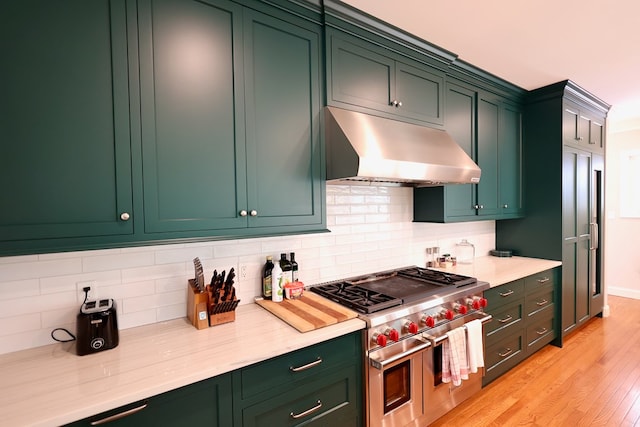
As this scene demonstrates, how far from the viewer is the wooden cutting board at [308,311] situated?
5.12 ft

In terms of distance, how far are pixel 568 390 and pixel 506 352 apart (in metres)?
0.53

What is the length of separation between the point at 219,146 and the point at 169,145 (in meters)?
0.22

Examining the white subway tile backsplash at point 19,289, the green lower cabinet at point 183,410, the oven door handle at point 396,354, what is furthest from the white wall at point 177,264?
the oven door handle at point 396,354

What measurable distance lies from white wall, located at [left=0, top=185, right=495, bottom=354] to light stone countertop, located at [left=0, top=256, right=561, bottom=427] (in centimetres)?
11

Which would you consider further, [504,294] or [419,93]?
[504,294]

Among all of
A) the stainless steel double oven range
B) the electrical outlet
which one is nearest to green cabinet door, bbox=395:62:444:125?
the stainless steel double oven range

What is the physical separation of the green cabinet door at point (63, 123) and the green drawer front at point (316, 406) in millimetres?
953

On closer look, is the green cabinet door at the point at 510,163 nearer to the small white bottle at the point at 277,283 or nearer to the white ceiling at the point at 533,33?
the white ceiling at the point at 533,33

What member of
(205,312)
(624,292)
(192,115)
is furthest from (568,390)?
(624,292)

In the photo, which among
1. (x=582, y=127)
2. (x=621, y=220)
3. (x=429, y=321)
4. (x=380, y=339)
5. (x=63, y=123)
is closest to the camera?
(x=63, y=123)

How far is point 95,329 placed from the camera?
1317 mm

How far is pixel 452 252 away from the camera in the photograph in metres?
3.14

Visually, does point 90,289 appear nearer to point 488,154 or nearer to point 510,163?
point 488,154

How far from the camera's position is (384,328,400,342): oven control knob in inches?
66.7
